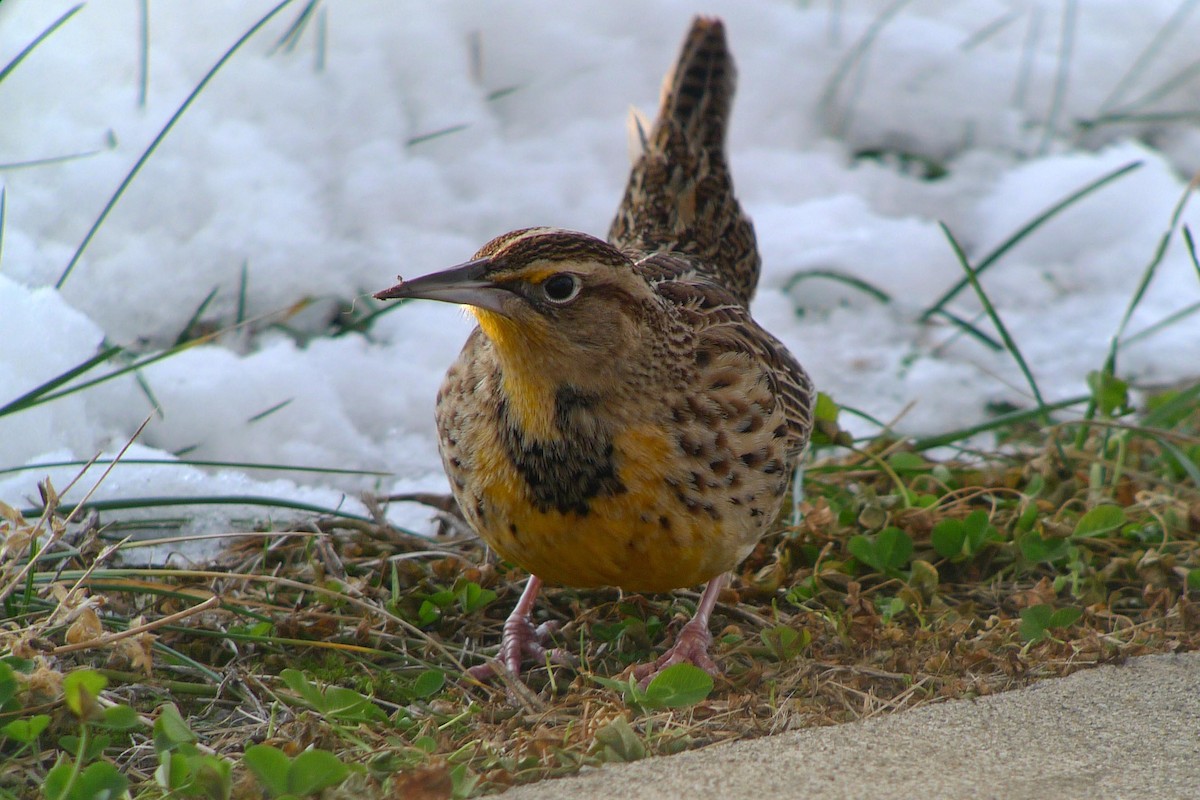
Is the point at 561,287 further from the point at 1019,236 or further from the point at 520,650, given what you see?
the point at 1019,236

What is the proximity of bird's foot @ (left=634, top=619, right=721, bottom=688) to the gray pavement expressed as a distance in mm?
674

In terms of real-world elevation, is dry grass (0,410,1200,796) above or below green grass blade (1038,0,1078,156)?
below

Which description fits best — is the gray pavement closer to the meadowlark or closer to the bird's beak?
the meadowlark

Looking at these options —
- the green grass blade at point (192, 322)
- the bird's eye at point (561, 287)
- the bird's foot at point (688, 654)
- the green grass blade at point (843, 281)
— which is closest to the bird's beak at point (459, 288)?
the bird's eye at point (561, 287)

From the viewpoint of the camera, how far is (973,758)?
3.06 meters

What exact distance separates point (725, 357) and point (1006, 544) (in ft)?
3.99

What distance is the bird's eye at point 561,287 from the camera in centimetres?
367

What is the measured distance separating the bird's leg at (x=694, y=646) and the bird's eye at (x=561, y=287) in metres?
1.05

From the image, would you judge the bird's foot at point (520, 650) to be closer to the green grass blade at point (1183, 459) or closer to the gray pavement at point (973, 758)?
the gray pavement at point (973, 758)

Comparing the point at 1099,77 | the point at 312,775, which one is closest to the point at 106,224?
the point at 312,775

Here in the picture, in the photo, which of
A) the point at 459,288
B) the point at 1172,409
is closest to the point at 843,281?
the point at 1172,409

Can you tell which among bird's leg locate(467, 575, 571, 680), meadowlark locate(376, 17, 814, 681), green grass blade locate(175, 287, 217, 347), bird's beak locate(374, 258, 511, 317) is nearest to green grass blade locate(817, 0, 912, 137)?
green grass blade locate(175, 287, 217, 347)

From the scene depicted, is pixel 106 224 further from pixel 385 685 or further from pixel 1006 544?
pixel 1006 544

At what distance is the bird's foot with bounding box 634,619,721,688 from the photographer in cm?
389
